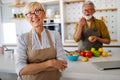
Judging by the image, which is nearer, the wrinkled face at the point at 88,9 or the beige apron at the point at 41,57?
the beige apron at the point at 41,57

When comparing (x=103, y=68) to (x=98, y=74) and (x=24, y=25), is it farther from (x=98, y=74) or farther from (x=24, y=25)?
(x=24, y=25)

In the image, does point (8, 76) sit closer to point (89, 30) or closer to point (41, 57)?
point (41, 57)

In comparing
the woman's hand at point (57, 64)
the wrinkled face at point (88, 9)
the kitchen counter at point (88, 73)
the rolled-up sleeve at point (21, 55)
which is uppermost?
the wrinkled face at point (88, 9)

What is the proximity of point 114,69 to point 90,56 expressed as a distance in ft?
1.80

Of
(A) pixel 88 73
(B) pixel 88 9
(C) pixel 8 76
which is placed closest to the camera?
(A) pixel 88 73

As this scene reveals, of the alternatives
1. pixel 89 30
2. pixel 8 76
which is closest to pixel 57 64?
pixel 8 76

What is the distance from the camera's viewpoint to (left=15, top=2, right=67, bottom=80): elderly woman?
47.7 inches

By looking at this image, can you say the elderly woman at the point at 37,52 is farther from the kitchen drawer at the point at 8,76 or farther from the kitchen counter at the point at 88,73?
the kitchen drawer at the point at 8,76

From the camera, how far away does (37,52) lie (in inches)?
49.0

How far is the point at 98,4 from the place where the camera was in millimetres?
3705

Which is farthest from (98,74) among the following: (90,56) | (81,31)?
(81,31)

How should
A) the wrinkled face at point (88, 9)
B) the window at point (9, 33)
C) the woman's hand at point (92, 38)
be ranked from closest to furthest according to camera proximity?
the woman's hand at point (92, 38) < the wrinkled face at point (88, 9) < the window at point (9, 33)

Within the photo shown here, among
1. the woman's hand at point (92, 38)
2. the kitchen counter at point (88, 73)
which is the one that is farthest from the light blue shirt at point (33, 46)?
the woman's hand at point (92, 38)

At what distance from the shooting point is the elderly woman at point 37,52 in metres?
1.21
